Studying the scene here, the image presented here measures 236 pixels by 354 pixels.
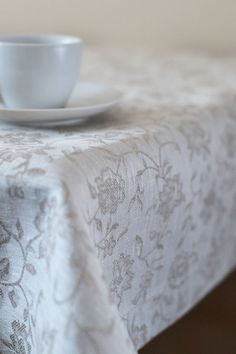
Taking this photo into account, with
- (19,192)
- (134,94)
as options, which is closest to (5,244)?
(19,192)

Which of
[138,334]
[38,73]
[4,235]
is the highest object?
[38,73]

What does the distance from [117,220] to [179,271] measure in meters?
0.27

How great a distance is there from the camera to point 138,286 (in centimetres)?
88

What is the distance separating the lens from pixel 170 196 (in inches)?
36.1

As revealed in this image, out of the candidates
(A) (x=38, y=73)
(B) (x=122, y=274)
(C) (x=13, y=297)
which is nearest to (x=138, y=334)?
(B) (x=122, y=274)

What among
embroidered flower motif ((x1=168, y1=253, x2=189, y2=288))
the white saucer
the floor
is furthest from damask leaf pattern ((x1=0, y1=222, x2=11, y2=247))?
the floor

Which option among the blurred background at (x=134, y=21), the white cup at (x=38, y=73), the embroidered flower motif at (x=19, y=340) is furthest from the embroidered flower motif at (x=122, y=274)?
the blurred background at (x=134, y=21)

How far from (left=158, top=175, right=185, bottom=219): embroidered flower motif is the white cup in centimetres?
20

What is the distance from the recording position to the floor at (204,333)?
3.98ft

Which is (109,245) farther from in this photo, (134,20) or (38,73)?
(134,20)

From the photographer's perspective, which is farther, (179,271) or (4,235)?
(179,271)

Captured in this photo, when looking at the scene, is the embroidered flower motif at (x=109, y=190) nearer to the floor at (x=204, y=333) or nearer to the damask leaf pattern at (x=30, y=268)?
the damask leaf pattern at (x=30, y=268)

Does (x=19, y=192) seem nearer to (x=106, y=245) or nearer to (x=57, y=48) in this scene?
(x=106, y=245)

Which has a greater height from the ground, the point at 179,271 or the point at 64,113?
the point at 64,113
